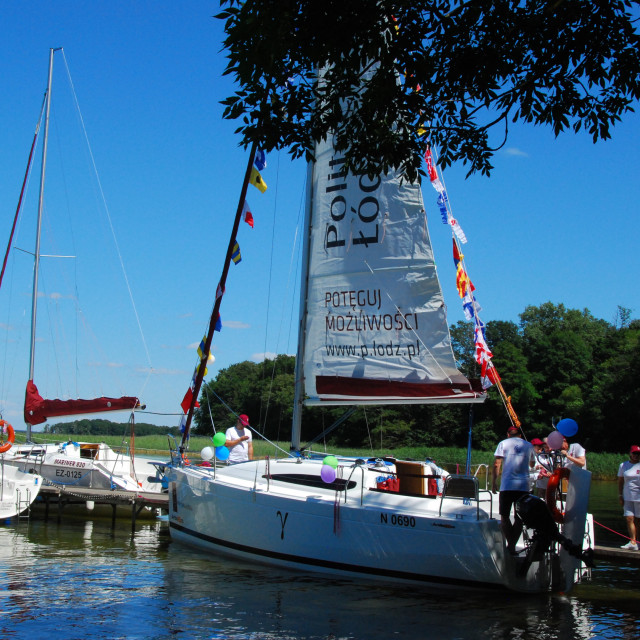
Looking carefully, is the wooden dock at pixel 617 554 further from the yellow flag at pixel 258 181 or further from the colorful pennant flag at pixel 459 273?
the yellow flag at pixel 258 181

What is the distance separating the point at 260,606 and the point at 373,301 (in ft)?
21.8

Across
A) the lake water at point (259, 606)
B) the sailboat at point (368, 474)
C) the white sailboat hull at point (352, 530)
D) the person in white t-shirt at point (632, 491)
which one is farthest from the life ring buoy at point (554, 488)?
the person in white t-shirt at point (632, 491)

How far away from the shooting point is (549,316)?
94.5 m

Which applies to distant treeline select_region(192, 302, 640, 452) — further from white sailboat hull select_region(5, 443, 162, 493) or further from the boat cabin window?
the boat cabin window

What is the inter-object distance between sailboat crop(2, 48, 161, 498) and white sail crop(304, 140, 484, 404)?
27.2 ft

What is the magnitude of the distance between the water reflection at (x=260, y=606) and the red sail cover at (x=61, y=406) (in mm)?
7456

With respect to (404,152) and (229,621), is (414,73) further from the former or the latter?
(229,621)

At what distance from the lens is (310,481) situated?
527 inches

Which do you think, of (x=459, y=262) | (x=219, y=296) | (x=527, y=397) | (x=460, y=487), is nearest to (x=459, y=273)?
(x=459, y=262)

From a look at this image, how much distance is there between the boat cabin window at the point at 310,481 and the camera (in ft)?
42.3

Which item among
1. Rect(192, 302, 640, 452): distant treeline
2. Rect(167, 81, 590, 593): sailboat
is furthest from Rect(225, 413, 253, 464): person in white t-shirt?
Rect(192, 302, 640, 452): distant treeline

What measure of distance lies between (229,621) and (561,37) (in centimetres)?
803

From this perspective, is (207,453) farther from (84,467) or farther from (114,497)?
(84,467)

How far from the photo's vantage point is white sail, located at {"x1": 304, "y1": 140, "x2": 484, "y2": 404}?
14.8m
